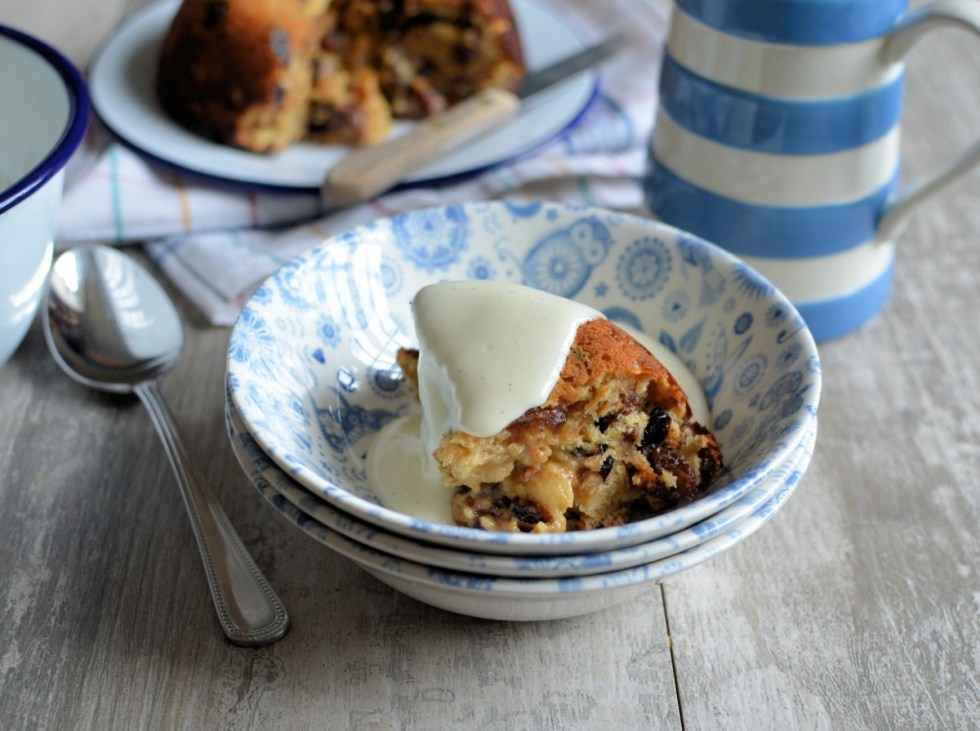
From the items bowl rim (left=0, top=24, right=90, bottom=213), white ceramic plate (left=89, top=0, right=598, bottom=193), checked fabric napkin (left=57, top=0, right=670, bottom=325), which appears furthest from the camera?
white ceramic plate (left=89, top=0, right=598, bottom=193)

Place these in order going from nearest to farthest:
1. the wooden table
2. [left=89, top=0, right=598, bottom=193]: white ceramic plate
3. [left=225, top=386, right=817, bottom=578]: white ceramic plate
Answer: [left=225, top=386, right=817, bottom=578]: white ceramic plate
the wooden table
[left=89, top=0, right=598, bottom=193]: white ceramic plate

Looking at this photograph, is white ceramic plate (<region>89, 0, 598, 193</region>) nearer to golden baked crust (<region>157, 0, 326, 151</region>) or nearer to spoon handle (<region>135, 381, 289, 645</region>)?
golden baked crust (<region>157, 0, 326, 151</region>)

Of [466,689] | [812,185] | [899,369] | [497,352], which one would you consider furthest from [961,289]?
[466,689]

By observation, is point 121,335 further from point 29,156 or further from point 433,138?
point 433,138

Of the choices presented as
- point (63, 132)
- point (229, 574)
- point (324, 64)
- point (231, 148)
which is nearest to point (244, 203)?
point (231, 148)

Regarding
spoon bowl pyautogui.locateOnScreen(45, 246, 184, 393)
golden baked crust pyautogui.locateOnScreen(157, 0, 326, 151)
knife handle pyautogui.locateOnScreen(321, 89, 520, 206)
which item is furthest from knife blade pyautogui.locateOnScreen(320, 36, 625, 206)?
spoon bowl pyautogui.locateOnScreen(45, 246, 184, 393)

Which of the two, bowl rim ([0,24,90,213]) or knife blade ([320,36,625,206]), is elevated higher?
bowl rim ([0,24,90,213])

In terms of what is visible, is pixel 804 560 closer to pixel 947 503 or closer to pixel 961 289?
pixel 947 503
